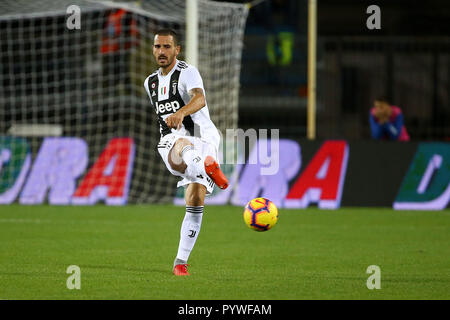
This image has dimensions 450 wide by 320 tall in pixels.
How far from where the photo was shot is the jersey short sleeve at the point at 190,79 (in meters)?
7.57

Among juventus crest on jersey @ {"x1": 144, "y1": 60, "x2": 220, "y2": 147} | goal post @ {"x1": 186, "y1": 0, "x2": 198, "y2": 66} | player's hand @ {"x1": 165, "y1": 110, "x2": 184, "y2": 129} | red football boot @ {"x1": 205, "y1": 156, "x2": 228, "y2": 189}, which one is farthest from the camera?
goal post @ {"x1": 186, "y1": 0, "x2": 198, "y2": 66}

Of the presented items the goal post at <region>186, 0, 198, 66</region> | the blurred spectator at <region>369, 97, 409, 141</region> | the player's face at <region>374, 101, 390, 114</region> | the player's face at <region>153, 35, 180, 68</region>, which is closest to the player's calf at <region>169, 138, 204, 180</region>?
the player's face at <region>153, 35, 180, 68</region>

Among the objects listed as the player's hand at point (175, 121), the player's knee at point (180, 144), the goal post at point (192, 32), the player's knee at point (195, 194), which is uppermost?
the goal post at point (192, 32)

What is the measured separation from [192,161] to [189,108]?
0.44 metres

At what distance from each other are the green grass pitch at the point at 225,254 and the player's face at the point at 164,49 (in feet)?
5.93

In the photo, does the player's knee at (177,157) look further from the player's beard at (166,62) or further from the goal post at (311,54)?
the goal post at (311,54)

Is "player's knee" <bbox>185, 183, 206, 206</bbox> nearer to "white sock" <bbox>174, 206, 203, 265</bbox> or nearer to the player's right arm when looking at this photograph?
"white sock" <bbox>174, 206, 203, 265</bbox>

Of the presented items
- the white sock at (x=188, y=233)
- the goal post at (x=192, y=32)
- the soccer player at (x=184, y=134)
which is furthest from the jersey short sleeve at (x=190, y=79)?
the goal post at (x=192, y=32)

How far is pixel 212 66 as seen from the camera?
15727mm

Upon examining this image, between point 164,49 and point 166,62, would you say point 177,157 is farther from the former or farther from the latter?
point 164,49

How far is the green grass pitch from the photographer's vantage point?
6.53 metres

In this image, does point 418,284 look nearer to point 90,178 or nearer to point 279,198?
point 279,198

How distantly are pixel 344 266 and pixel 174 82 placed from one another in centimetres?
227

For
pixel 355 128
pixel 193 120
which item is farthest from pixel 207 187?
pixel 355 128
